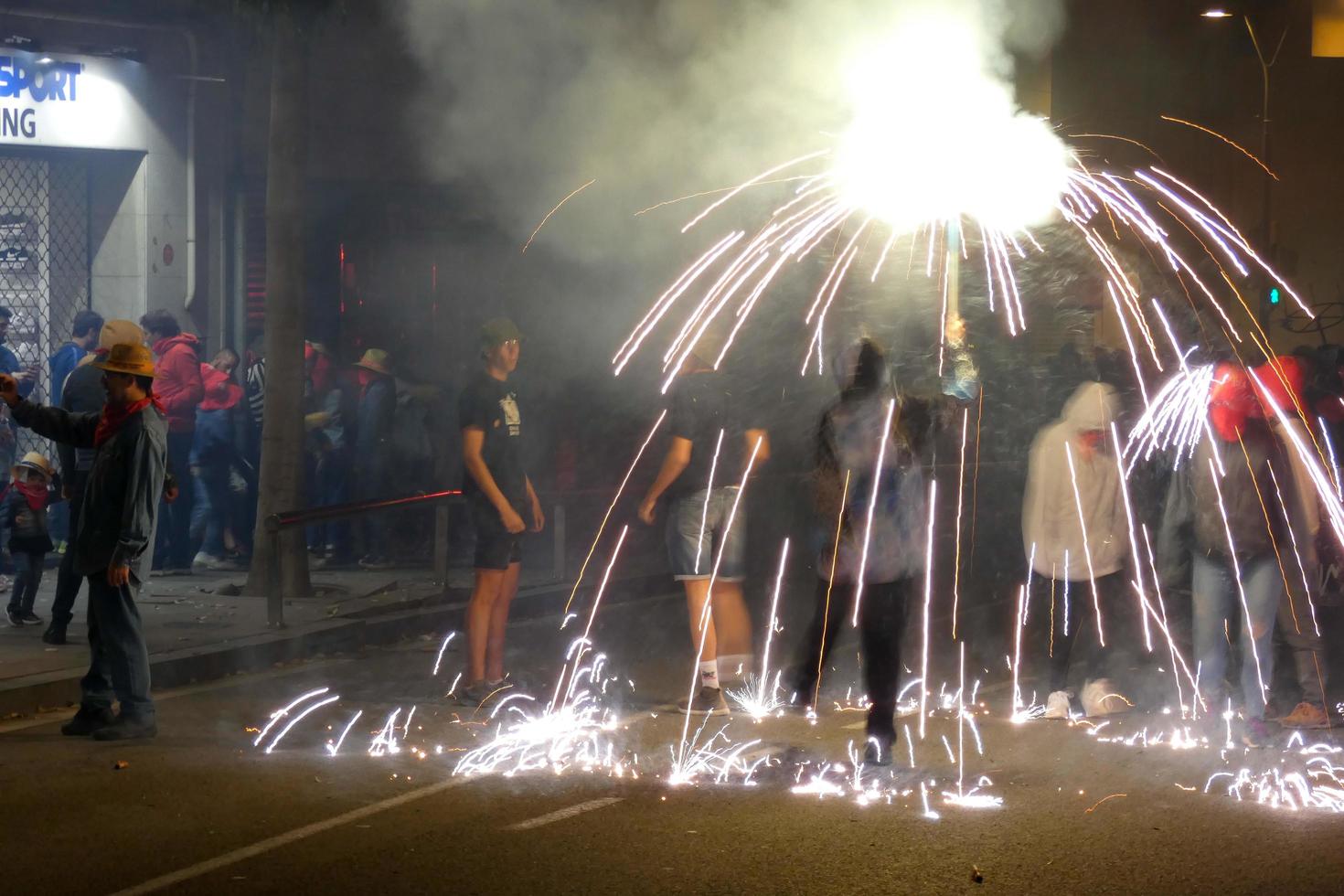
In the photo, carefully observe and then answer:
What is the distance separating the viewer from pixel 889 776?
6.20 metres

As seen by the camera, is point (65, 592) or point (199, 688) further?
point (65, 592)

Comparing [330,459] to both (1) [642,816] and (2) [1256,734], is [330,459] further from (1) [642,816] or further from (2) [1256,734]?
(2) [1256,734]

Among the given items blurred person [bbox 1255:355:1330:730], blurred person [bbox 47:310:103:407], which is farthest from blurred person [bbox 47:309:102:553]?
blurred person [bbox 1255:355:1330:730]

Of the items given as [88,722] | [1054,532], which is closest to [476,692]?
[88,722]

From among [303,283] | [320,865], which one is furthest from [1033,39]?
[320,865]

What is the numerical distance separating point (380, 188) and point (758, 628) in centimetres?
669

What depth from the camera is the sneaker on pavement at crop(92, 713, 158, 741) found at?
6926 mm

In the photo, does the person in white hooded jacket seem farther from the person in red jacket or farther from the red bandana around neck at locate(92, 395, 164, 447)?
the person in red jacket

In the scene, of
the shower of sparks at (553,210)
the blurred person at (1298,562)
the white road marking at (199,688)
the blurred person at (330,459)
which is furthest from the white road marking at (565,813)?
the blurred person at (330,459)

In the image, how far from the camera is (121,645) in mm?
6945

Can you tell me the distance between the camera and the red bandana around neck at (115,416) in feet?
23.2

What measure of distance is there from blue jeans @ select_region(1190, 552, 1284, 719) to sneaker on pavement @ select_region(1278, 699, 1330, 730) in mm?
301

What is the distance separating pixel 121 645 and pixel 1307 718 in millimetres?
5215

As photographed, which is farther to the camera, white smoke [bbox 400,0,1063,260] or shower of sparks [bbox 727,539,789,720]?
white smoke [bbox 400,0,1063,260]
